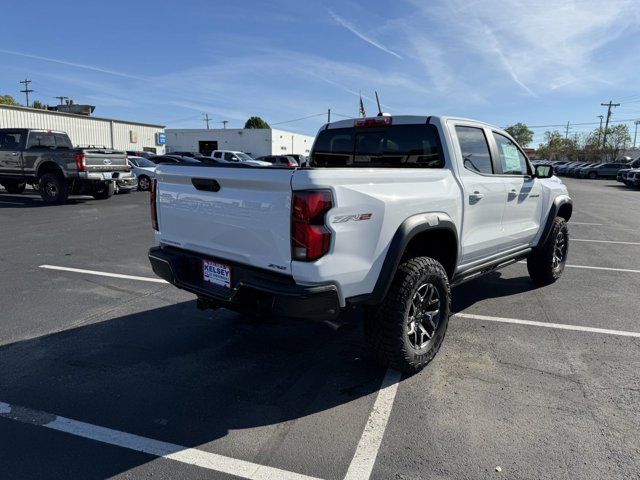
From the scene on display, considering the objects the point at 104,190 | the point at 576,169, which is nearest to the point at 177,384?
the point at 104,190

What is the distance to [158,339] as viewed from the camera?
165 inches

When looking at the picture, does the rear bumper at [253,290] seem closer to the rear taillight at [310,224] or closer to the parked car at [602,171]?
the rear taillight at [310,224]

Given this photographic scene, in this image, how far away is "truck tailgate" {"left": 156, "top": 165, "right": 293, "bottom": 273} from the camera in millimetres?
2887

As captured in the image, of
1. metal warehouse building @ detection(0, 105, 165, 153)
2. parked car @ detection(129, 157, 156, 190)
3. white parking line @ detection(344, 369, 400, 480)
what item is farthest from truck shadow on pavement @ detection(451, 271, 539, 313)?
metal warehouse building @ detection(0, 105, 165, 153)

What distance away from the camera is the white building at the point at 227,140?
52.6 meters

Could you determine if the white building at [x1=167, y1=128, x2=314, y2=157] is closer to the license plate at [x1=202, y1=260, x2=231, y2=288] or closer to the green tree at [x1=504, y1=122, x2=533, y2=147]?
the license plate at [x1=202, y1=260, x2=231, y2=288]

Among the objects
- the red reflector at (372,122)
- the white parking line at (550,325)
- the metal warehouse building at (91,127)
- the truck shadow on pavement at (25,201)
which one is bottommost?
the white parking line at (550,325)

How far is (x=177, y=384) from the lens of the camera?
11.1 ft

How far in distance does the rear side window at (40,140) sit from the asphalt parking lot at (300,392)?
10.3 m

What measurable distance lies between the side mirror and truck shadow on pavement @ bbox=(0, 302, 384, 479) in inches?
115

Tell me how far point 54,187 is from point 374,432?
14297 millimetres

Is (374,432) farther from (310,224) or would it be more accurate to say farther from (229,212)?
(229,212)

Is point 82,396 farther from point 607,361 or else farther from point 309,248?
point 607,361

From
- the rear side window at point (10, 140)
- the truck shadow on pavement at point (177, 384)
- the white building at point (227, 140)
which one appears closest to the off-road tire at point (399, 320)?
the truck shadow on pavement at point (177, 384)
